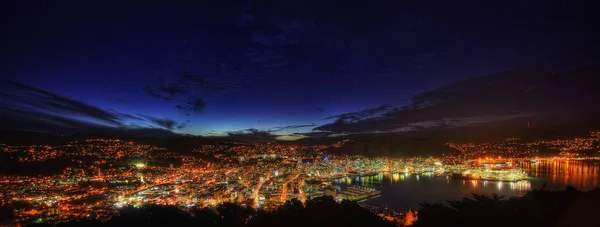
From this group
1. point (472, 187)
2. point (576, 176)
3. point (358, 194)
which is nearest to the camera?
point (576, 176)

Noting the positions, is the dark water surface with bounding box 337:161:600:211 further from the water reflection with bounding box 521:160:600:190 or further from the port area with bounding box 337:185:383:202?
the port area with bounding box 337:185:383:202

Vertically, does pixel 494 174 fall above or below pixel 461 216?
below

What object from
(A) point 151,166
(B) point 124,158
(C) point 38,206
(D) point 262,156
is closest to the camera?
(C) point 38,206

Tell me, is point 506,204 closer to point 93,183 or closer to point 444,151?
point 93,183

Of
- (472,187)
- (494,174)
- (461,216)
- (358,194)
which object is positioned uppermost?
(461,216)

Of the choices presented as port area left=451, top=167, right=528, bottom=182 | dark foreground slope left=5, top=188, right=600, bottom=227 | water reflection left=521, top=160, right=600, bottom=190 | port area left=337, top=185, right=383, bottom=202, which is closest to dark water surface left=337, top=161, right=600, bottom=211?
water reflection left=521, top=160, right=600, bottom=190

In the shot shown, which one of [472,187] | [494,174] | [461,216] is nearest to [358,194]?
[472,187]

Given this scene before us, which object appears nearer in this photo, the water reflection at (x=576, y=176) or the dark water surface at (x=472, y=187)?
the water reflection at (x=576, y=176)

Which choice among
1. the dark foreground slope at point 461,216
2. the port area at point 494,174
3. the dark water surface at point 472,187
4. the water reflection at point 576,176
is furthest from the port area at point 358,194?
the dark foreground slope at point 461,216

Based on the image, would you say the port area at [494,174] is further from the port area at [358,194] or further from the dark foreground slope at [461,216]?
the dark foreground slope at [461,216]

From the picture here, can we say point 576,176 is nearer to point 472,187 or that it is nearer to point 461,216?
point 472,187

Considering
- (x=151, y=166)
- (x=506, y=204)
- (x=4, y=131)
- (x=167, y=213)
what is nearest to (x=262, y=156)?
(x=151, y=166)
